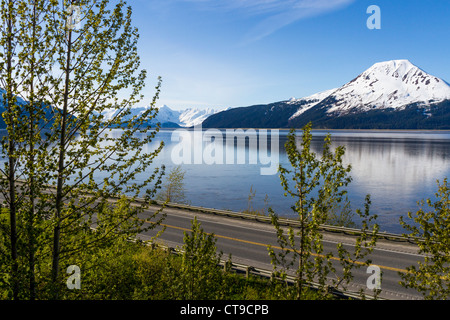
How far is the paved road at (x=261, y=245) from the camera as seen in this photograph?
16031mm

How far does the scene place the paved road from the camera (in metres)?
16.0

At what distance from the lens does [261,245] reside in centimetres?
2166

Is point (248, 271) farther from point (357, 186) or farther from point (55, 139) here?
point (357, 186)

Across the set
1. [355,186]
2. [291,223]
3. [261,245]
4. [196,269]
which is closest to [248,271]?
[261,245]

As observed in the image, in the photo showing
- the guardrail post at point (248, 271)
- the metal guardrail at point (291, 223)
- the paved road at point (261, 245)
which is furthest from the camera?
the metal guardrail at point (291, 223)

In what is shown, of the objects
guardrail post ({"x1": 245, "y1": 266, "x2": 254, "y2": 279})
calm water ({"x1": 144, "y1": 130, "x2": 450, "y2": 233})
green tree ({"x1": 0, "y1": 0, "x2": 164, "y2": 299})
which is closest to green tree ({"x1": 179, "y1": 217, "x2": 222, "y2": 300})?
green tree ({"x1": 0, "y1": 0, "x2": 164, "y2": 299})

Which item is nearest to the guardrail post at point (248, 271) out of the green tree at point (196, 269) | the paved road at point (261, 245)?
the paved road at point (261, 245)

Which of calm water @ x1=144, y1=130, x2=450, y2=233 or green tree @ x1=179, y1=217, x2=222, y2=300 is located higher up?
green tree @ x1=179, y1=217, x2=222, y2=300

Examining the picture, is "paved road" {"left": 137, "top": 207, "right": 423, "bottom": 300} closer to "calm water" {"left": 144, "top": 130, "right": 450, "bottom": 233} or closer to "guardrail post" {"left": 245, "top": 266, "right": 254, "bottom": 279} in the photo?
"guardrail post" {"left": 245, "top": 266, "right": 254, "bottom": 279}

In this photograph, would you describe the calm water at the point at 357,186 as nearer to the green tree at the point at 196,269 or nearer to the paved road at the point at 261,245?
the paved road at the point at 261,245

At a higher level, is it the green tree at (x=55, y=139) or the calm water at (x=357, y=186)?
the green tree at (x=55, y=139)
